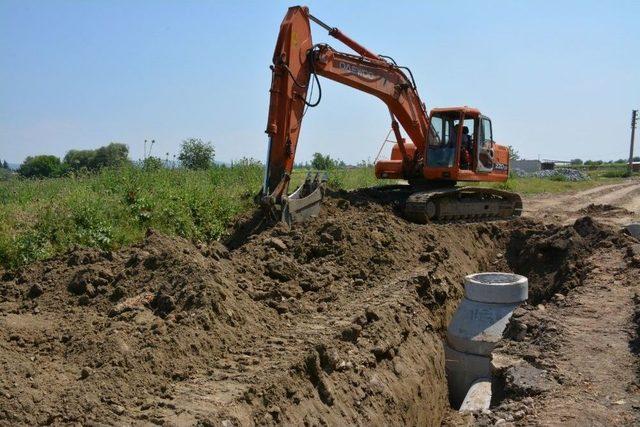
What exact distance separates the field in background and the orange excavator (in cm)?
184

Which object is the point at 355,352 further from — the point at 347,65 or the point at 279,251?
the point at 347,65

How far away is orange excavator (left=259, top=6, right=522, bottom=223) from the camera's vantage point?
9.98 m

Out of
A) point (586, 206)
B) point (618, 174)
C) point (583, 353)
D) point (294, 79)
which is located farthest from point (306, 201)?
point (618, 174)

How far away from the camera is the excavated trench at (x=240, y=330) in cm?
471

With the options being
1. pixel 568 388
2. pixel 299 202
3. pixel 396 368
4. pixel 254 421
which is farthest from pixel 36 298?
pixel 568 388

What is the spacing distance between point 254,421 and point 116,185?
8528 millimetres

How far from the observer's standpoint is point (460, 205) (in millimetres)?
13188

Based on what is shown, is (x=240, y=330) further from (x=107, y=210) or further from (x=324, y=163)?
(x=324, y=163)

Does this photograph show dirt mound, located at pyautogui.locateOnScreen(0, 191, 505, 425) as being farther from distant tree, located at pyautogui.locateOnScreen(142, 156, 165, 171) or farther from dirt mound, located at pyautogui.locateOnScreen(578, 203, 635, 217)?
dirt mound, located at pyautogui.locateOnScreen(578, 203, 635, 217)

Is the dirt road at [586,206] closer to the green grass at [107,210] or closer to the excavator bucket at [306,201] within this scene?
the excavator bucket at [306,201]

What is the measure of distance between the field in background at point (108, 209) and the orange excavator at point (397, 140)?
72.6 inches

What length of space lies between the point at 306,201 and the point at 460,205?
4.17 metres

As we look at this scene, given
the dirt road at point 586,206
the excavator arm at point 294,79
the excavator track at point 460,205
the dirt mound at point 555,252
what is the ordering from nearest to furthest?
1. the excavator arm at point 294,79
2. the dirt mound at point 555,252
3. the excavator track at point 460,205
4. the dirt road at point 586,206

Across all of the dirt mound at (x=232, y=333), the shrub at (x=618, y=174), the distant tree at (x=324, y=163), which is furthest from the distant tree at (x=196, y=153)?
the shrub at (x=618, y=174)
